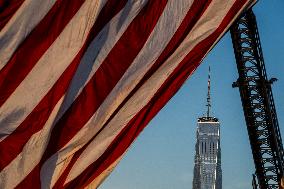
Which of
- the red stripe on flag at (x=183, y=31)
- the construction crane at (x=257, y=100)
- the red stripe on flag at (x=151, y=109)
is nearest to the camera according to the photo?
the red stripe on flag at (x=151, y=109)

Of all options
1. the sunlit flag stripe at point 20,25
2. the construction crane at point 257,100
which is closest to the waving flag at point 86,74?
the sunlit flag stripe at point 20,25

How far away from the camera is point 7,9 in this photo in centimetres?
521

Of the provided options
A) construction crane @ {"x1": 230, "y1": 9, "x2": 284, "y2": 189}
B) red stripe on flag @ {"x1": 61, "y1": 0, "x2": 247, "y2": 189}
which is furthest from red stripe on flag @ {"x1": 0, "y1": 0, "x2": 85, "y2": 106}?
construction crane @ {"x1": 230, "y1": 9, "x2": 284, "y2": 189}

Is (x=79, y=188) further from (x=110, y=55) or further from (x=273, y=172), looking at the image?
(x=273, y=172)

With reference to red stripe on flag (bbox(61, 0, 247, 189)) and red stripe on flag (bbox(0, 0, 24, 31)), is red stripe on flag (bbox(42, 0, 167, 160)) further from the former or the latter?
red stripe on flag (bbox(0, 0, 24, 31))

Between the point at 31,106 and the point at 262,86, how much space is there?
2833 cm

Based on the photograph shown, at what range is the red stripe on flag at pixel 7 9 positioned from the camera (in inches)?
204

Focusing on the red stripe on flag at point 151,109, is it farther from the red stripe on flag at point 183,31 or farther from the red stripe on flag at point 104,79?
the red stripe on flag at point 104,79

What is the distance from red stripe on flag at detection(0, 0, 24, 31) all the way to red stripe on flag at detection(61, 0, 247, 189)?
1.74 meters

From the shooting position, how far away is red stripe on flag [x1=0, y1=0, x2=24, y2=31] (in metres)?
5.18

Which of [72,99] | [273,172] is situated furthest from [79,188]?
[273,172]

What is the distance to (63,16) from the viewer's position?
17.7ft

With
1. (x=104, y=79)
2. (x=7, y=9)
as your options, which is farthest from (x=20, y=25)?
(x=104, y=79)

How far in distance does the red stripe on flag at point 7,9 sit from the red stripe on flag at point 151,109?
1.74 m
